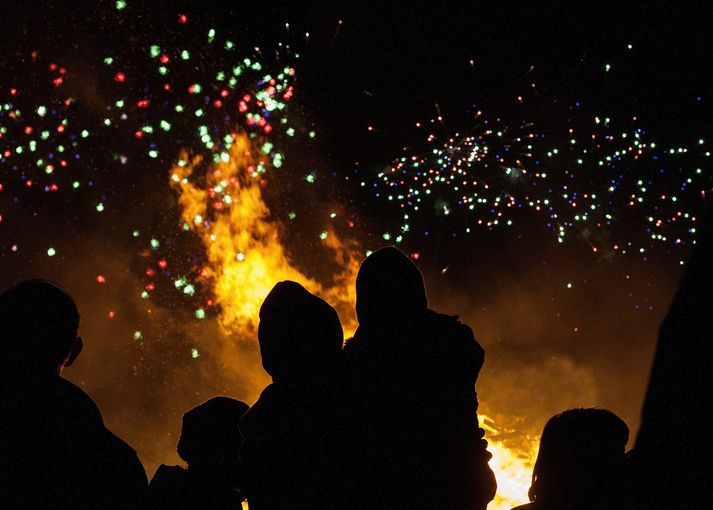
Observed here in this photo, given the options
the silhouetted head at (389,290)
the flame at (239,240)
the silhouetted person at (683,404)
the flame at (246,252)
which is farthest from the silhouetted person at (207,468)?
the flame at (239,240)

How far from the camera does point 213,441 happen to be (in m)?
2.36

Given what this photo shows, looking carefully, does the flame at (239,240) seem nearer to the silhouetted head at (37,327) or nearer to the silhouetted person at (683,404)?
the silhouetted head at (37,327)

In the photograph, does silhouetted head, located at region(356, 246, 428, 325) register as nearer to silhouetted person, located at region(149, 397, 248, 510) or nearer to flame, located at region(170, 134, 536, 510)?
silhouetted person, located at region(149, 397, 248, 510)

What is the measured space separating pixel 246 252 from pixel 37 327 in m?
7.81

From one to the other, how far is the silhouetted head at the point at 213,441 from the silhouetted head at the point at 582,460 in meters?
1.21

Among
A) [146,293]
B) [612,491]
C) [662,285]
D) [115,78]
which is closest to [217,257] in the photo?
[146,293]

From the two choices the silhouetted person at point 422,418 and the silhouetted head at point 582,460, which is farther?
the silhouetted head at point 582,460

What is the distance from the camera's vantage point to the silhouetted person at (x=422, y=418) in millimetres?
1776

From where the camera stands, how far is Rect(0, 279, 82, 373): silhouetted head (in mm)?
1820

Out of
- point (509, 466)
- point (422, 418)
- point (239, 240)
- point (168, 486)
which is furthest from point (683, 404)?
point (509, 466)

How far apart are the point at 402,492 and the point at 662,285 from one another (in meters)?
12.4

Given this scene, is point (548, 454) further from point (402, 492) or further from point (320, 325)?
point (320, 325)

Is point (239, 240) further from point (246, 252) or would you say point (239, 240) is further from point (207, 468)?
point (207, 468)

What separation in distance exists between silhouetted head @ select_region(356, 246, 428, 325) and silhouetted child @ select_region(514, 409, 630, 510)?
70 cm
